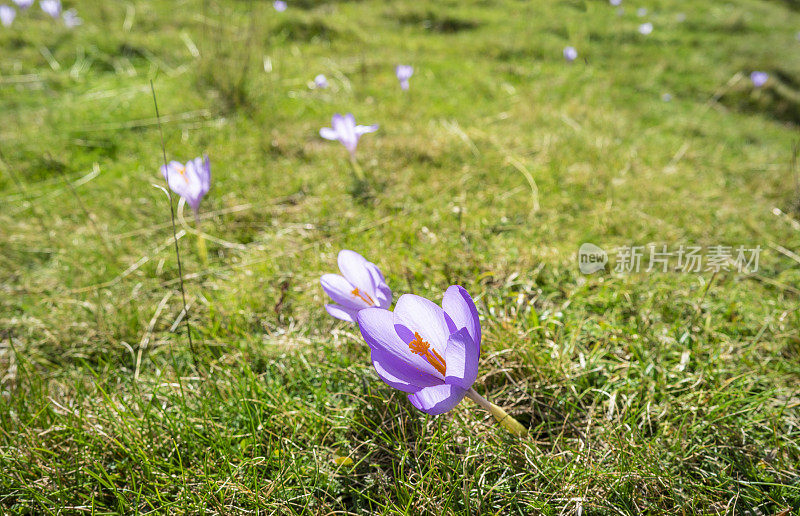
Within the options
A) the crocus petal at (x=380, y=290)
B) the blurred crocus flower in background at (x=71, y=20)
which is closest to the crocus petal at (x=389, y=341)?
the crocus petal at (x=380, y=290)

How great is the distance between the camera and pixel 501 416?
1155 mm

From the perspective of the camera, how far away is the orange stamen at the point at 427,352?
0.98m

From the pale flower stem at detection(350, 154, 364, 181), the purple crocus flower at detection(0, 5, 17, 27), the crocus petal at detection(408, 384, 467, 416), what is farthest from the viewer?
the purple crocus flower at detection(0, 5, 17, 27)

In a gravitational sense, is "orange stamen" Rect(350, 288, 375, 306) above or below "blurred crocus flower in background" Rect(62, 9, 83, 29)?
below

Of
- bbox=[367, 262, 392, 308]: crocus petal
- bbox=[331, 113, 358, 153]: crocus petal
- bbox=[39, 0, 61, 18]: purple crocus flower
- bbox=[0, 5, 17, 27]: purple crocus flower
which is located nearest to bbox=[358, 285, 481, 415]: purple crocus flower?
bbox=[367, 262, 392, 308]: crocus petal

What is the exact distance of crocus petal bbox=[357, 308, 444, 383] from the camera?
0.99m

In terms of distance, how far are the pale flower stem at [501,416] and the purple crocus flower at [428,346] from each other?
5 cm

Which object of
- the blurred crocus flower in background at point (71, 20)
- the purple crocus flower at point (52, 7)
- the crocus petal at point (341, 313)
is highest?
the purple crocus flower at point (52, 7)

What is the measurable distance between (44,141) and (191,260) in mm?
1632

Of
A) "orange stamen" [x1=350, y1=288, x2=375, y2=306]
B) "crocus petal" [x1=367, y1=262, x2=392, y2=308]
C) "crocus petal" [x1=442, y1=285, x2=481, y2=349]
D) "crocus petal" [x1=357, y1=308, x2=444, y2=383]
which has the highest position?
"crocus petal" [x1=442, y1=285, x2=481, y2=349]

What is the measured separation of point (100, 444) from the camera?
1.31 m

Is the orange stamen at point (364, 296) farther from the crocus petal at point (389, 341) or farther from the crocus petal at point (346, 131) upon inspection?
the crocus petal at point (346, 131)

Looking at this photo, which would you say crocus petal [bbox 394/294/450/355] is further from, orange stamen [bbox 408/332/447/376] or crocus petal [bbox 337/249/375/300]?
crocus petal [bbox 337/249/375/300]

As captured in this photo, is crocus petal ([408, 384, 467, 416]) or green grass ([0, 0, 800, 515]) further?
green grass ([0, 0, 800, 515])
